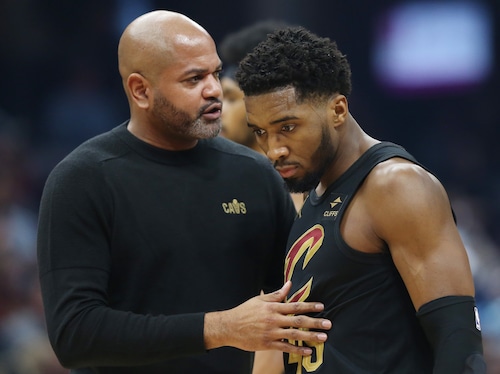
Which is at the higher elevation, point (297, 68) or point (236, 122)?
point (297, 68)

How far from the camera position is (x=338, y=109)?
114 inches

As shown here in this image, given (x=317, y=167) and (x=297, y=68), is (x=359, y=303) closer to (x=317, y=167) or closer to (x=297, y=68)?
(x=317, y=167)

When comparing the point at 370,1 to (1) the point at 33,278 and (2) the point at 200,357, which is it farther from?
(2) the point at 200,357

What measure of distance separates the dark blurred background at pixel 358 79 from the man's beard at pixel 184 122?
5055mm

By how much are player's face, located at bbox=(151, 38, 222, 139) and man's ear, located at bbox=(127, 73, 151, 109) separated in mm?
45

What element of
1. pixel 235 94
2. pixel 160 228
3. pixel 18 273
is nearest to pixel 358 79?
pixel 18 273

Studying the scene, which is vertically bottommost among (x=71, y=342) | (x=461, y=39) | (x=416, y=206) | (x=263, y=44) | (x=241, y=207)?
(x=461, y=39)

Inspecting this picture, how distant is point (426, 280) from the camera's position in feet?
8.34

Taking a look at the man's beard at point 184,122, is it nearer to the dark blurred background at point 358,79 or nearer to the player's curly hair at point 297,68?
the player's curly hair at point 297,68

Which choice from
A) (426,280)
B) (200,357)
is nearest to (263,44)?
(426,280)

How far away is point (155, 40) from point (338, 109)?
82 cm

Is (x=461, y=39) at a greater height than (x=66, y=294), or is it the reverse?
(x=66, y=294)

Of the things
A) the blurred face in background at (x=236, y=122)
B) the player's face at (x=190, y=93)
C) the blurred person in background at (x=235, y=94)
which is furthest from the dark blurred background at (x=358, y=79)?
the player's face at (x=190, y=93)

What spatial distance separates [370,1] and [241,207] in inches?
274
